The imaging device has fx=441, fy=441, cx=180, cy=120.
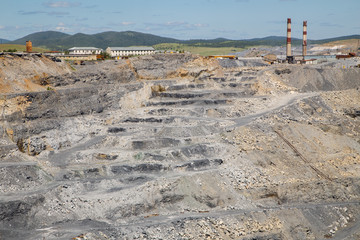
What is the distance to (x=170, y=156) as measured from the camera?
1534 inches

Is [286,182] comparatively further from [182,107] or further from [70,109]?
[70,109]

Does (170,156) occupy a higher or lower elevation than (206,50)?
lower

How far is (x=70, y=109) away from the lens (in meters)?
47.1

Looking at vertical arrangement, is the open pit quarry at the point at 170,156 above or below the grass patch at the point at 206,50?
below

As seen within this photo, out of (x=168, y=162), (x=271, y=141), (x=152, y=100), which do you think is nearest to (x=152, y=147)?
(x=168, y=162)

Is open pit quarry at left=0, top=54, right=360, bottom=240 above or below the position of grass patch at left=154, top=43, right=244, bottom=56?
below

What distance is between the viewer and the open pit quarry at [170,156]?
30250 millimetres

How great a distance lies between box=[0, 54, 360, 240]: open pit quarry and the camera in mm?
30250

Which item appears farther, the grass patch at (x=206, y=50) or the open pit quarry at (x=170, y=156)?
the grass patch at (x=206, y=50)

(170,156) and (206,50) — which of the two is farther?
(206,50)

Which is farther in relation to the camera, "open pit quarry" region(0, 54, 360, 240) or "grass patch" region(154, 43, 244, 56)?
"grass patch" region(154, 43, 244, 56)

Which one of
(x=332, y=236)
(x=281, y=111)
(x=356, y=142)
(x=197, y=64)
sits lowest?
(x=332, y=236)

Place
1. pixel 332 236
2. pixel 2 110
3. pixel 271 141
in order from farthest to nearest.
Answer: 1. pixel 271 141
2. pixel 2 110
3. pixel 332 236

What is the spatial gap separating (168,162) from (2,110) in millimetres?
15946
